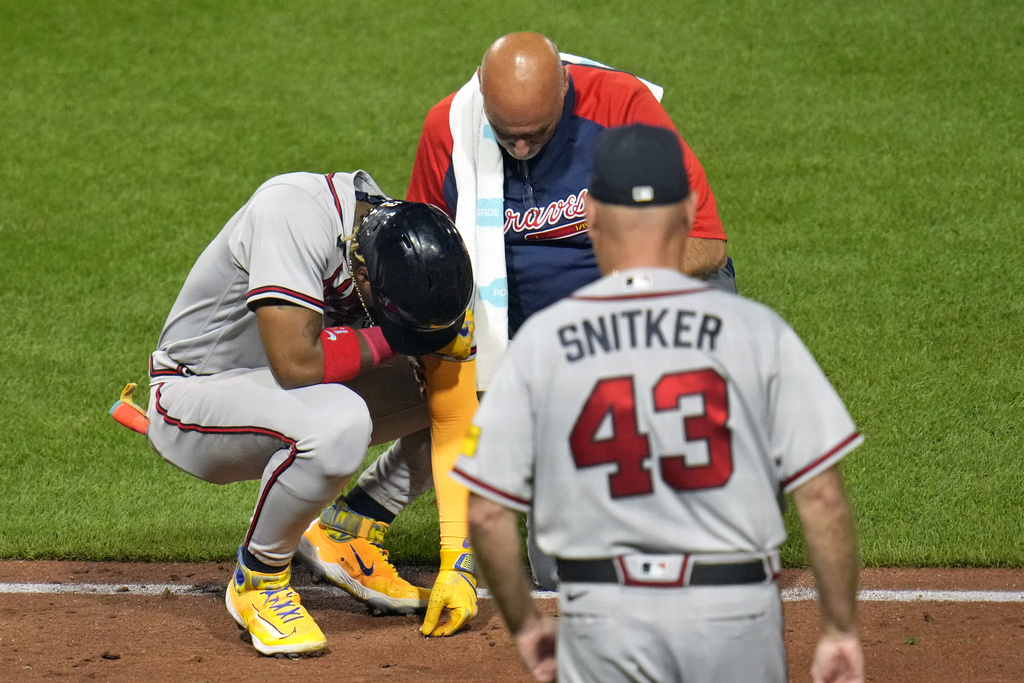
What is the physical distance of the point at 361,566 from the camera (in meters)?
4.46

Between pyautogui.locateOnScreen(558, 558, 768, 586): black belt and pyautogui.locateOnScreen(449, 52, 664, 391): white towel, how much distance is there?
2.17 metres

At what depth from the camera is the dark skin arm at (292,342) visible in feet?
12.5

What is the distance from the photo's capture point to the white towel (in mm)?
4461

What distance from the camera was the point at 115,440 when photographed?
6082mm

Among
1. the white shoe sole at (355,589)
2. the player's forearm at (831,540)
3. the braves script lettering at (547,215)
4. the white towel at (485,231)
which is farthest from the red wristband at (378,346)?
the player's forearm at (831,540)

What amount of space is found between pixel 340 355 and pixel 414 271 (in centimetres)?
38

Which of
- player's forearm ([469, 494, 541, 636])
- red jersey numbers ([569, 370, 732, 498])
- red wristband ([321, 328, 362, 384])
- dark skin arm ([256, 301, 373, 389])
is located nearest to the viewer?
red jersey numbers ([569, 370, 732, 498])

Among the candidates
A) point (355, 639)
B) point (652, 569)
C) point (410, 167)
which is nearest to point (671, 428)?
point (652, 569)

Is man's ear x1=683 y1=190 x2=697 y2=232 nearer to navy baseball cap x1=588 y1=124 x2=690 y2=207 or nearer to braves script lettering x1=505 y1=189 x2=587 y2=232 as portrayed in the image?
navy baseball cap x1=588 y1=124 x2=690 y2=207

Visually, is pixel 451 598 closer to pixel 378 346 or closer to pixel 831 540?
pixel 378 346

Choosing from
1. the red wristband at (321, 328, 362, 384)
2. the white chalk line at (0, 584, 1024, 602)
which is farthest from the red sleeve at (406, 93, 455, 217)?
the white chalk line at (0, 584, 1024, 602)

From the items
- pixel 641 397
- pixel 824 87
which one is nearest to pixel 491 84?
pixel 641 397

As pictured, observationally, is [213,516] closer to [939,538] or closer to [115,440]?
[115,440]

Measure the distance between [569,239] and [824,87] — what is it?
22.0 feet
